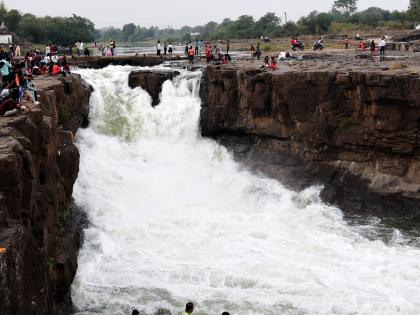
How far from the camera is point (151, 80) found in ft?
87.8

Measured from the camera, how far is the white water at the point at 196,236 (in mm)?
13703

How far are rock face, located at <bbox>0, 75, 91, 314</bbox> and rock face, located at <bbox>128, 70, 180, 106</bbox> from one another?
305 inches

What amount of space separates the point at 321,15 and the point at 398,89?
53982mm

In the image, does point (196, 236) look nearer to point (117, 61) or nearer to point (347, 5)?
point (117, 61)

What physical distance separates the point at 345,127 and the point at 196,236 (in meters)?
7.62

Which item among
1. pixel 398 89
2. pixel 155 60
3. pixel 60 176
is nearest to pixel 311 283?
pixel 60 176

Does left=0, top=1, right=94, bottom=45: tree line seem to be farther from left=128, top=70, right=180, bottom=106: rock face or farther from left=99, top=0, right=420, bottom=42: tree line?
left=128, top=70, right=180, bottom=106: rock face

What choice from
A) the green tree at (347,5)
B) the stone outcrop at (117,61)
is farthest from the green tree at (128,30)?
the stone outcrop at (117,61)

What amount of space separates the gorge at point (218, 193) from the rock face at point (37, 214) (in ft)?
0.14

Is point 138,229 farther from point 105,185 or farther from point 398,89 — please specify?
point 398,89

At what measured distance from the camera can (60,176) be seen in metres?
15.4

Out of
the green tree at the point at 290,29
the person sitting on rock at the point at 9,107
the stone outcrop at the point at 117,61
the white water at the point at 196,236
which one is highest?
the green tree at the point at 290,29

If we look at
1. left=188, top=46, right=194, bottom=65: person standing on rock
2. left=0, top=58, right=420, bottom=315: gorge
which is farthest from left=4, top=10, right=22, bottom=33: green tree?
left=0, top=58, right=420, bottom=315: gorge

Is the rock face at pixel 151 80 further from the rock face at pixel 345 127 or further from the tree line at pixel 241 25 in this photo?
the tree line at pixel 241 25
